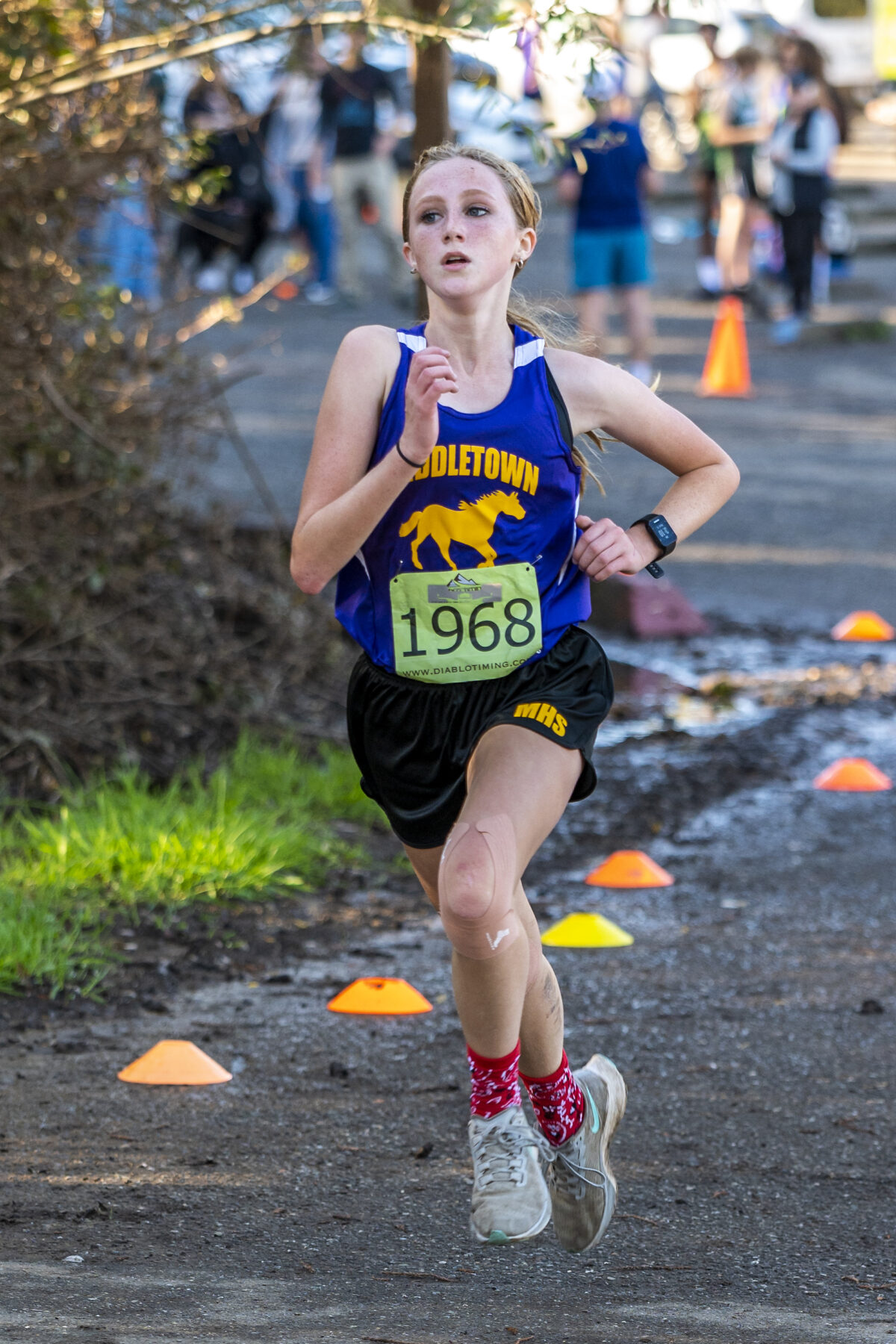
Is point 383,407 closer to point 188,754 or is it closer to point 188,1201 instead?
point 188,1201

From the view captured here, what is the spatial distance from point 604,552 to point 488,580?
0.69 feet

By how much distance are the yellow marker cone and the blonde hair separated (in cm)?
193

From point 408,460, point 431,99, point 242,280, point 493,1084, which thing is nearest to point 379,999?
point 493,1084

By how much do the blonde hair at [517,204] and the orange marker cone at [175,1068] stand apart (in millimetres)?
1633

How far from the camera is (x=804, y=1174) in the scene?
11.9 feet

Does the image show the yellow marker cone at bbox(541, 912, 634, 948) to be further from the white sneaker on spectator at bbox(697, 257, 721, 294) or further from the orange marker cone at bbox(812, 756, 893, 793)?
the white sneaker on spectator at bbox(697, 257, 721, 294)

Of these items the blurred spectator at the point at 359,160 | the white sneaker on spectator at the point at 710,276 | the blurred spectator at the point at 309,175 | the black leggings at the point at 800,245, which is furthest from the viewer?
the white sneaker on spectator at the point at 710,276

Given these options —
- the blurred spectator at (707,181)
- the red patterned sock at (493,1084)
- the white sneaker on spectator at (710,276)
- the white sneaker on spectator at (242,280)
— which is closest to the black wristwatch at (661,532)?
the red patterned sock at (493,1084)

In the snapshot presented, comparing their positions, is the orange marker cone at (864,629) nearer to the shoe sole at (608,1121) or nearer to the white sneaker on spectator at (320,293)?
the shoe sole at (608,1121)

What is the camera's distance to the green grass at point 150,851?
15.8 ft

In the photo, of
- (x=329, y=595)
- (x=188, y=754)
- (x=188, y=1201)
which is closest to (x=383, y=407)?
(x=188, y=1201)

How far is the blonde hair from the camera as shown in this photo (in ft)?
10.8

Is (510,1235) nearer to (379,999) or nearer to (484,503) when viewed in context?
(484,503)

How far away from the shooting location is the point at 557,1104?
10.8 feet
